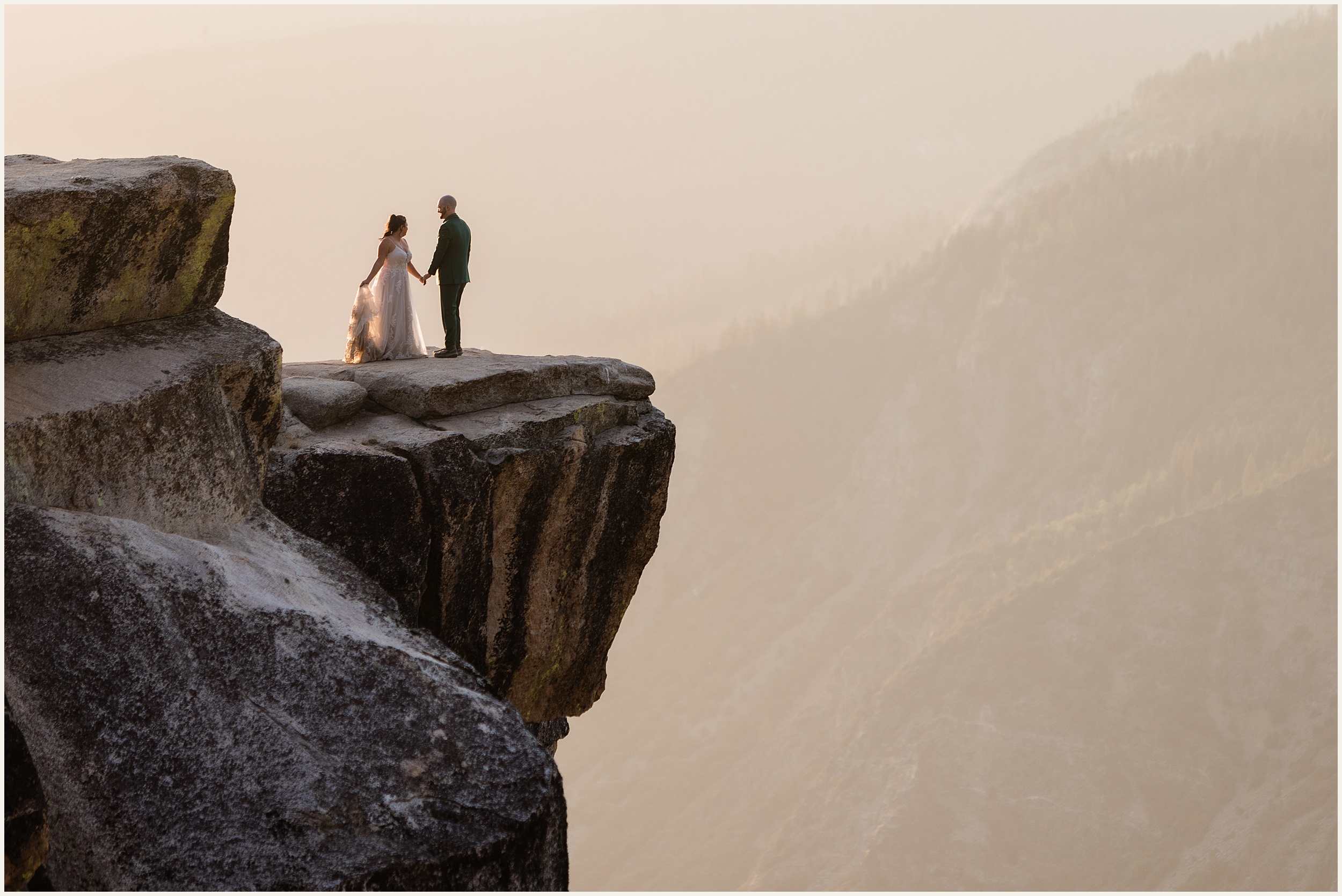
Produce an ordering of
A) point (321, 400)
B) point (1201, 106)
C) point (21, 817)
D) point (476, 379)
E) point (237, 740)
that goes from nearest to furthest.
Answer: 1. point (21, 817)
2. point (237, 740)
3. point (321, 400)
4. point (476, 379)
5. point (1201, 106)

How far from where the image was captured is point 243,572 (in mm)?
10805

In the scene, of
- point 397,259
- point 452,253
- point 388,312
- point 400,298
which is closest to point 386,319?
point 388,312

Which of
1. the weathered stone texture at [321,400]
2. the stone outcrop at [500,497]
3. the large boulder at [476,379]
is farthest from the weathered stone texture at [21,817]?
the large boulder at [476,379]

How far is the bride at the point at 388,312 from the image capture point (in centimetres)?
1727

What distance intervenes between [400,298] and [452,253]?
854 mm

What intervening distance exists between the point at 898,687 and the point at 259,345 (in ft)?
349

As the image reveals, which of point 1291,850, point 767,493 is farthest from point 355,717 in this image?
point 767,493

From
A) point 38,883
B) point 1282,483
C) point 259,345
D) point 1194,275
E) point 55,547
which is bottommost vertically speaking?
Answer: point 1282,483

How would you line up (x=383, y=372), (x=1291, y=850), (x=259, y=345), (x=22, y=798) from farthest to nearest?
(x=1291, y=850) < (x=383, y=372) < (x=259, y=345) < (x=22, y=798)

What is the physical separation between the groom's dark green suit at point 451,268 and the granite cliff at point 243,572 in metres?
1.38

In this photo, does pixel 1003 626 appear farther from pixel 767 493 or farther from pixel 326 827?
pixel 326 827

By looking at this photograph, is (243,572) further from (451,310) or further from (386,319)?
(451,310)

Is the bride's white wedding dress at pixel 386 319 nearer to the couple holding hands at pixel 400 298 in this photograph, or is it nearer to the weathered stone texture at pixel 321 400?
the couple holding hands at pixel 400 298

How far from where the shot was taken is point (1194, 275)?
159 metres
